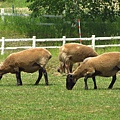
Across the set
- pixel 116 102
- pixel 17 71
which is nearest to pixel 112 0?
pixel 17 71

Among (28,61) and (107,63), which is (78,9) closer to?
(28,61)

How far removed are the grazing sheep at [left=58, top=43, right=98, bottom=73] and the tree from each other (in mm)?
10101

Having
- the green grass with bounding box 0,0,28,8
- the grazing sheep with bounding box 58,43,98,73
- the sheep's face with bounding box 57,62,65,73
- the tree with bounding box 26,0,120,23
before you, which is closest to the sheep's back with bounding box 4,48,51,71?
the grazing sheep with bounding box 58,43,98,73

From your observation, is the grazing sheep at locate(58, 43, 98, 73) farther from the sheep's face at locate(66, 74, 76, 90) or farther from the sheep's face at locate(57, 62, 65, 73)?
the sheep's face at locate(66, 74, 76, 90)

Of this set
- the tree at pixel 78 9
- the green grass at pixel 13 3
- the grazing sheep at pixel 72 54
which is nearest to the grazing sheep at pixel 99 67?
the grazing sheep at pixel 72 54

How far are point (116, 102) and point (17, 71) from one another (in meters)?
5.33

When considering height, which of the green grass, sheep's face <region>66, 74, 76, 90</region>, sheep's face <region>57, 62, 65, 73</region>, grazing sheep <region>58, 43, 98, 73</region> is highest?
the green grass

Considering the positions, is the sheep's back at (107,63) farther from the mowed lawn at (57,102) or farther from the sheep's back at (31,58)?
the sheep's back at (31,58)

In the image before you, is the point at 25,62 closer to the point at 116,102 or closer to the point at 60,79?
the point at 60,79

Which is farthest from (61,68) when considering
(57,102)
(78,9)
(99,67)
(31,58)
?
(78,9)

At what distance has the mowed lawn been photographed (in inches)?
534

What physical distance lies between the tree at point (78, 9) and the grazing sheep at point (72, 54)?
10.1 metres

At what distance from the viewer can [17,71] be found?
1984cm

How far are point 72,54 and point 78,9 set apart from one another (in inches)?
431
